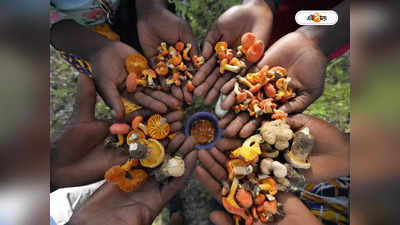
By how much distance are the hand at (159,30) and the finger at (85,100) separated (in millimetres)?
203

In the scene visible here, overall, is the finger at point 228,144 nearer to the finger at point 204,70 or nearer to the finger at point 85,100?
the finger at point 204,70

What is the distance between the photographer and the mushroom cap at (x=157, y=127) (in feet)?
2.09

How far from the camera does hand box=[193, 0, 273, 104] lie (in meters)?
0.65

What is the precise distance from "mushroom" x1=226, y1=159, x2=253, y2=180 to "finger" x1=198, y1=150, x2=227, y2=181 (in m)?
0.03

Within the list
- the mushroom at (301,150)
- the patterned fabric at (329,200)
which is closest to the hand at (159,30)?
the mushroom at (301,150)

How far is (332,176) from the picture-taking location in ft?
2.13

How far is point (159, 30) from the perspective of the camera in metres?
0.67

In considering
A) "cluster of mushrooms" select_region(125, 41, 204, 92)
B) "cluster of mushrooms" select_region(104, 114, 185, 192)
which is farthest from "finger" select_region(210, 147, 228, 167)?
"cluster of mushrooms" select_region(125, 41, 204, 92)

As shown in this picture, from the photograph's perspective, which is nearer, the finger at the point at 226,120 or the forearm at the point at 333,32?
the forearm at the point at 333,32

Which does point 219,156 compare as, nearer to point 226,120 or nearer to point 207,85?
point 226,120

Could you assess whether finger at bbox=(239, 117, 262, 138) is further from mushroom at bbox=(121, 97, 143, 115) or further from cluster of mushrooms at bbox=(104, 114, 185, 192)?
mushroom at bbox=(121, 97, 143, 115)
